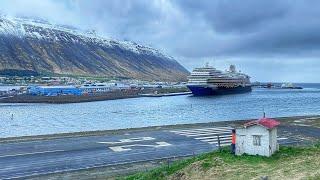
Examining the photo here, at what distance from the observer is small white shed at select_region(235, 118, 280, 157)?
77.6ft

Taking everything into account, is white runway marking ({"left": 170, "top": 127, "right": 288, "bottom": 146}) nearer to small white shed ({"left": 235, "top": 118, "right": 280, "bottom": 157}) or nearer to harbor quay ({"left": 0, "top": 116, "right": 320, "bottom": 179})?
harbor quay ({"left": 0, "top": 116, "right": 320, "bottom": 179})

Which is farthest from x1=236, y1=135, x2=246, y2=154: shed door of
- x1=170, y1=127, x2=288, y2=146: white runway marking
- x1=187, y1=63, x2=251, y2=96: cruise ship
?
x1=187, y1=63, x2=251, y2=96: cruise ship

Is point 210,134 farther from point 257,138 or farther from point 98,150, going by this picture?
point 257,138

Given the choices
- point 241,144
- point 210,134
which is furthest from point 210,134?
point 241,144

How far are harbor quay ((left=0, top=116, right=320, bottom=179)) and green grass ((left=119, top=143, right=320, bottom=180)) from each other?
2933mm

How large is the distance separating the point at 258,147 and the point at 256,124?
124cm

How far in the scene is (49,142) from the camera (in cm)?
3728

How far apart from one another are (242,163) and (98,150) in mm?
13719

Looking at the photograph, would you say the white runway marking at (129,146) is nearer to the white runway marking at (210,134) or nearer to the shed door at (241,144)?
the white runway marking at (210,134)

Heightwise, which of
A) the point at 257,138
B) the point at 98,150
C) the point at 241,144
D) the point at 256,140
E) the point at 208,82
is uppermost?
the point at 208,82

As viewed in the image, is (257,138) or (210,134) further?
(210,134)

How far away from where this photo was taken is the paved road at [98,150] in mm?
27808

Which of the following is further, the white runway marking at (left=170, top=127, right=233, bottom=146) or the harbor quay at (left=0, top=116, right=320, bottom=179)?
the white runway marking at (left=170, top=127, right=233, bottom=146)

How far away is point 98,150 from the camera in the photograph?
33.0 metres
